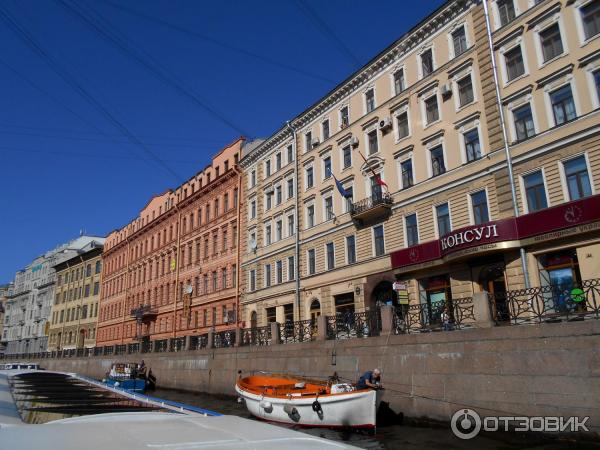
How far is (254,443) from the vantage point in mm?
3959

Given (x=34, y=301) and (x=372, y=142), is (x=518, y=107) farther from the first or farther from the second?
(x=34, y=301)

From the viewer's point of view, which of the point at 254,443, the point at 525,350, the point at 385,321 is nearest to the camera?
the point at 254,443

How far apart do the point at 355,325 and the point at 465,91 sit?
1246 cm

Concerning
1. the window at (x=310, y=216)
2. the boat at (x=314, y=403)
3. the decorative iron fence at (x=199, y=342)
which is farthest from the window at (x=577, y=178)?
the decorative iron fence at (x=199, y=342)

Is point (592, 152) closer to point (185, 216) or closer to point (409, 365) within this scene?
point (409, 365)

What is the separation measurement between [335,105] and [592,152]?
1709 centimetres

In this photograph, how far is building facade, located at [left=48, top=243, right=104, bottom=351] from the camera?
6981 centimetres

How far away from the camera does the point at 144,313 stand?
51938 mm

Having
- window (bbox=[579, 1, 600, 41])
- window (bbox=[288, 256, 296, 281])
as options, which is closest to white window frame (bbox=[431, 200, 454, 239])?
window (bbox=[579, 1, 600, 41])

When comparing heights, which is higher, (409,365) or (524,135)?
(524,135)

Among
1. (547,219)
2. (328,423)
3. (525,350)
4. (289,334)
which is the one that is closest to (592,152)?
(547,219)

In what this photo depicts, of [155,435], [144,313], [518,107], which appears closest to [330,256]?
[518,107]

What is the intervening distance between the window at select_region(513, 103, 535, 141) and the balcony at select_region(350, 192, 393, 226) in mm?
7482

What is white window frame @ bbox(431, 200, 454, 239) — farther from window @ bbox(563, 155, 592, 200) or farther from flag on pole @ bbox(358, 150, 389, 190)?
window @ bbox(563, 155, 592, 200)
